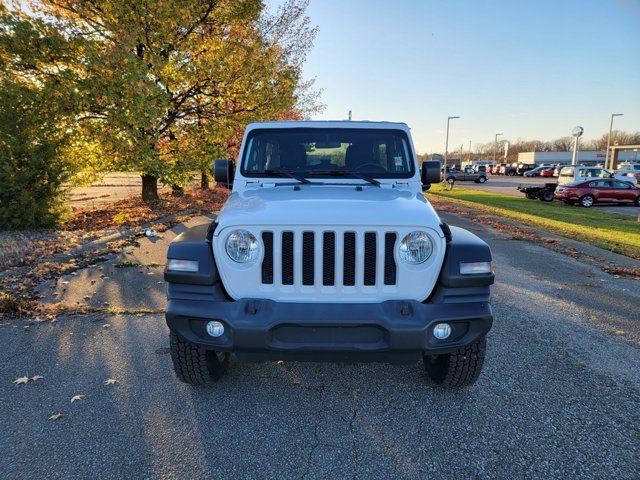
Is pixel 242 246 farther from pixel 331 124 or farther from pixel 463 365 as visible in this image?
pixel 331 124

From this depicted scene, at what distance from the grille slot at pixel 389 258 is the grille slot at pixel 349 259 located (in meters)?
0.20

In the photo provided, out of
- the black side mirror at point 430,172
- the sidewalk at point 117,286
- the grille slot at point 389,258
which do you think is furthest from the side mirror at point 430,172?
the sidewalk at point 117,286

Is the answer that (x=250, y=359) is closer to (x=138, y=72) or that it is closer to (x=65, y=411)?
(x=65, y=411)

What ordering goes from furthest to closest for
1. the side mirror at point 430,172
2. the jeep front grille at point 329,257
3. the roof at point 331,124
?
the side mirror at point 430,172, the roof at point 331,124, the jeep front grille at point 329,257

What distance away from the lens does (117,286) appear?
5.78 meters

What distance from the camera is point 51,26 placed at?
9.59 meters

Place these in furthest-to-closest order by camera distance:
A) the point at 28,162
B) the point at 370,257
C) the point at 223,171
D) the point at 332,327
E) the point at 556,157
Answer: the point at 556,157
the point at 28,162
the point at 223,171
the point at 370,257
the point at 332,327

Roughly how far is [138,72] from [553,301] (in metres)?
9.85

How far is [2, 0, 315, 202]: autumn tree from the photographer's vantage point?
31.7ft

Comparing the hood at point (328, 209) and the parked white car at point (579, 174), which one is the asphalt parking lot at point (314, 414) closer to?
the hood at point (328, 209)

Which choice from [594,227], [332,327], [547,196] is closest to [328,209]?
[332,327]

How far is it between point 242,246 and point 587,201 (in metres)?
22.3

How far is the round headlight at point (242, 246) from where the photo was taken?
2678 mm

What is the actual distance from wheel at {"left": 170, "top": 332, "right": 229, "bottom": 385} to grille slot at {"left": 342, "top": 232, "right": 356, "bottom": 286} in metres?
1.17
